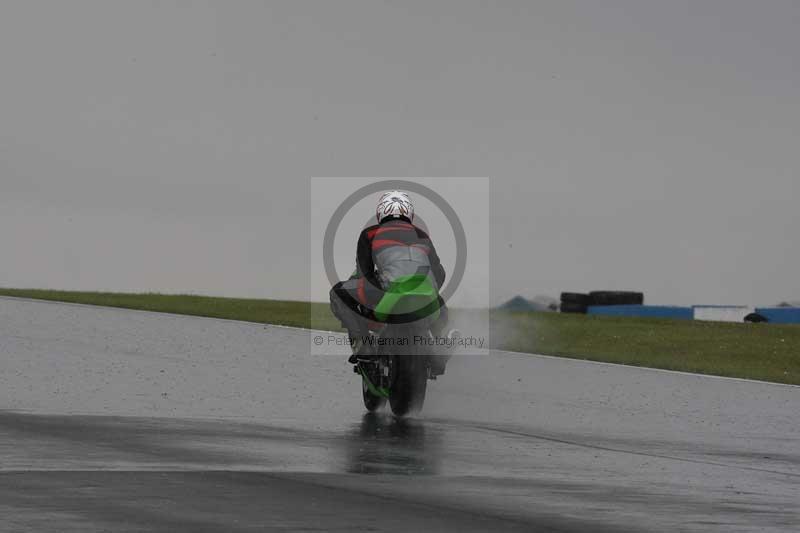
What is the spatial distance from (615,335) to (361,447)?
1725cm

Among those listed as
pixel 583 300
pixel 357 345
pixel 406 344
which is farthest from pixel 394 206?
pixel 583 300

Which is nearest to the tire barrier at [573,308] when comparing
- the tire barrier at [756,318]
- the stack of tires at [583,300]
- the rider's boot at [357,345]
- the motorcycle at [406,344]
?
the stack of tires at [583,300]

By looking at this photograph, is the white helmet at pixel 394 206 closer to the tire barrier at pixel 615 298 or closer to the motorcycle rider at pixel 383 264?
the motorcycle rider at pixel 383 264

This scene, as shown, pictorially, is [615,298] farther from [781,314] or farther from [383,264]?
[383,264]

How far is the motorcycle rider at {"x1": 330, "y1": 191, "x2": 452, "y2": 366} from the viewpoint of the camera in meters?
13.8

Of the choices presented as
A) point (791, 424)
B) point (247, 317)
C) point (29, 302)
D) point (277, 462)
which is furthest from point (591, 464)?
point (29, 302)

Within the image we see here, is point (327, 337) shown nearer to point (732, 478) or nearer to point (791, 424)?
point (791, 424)

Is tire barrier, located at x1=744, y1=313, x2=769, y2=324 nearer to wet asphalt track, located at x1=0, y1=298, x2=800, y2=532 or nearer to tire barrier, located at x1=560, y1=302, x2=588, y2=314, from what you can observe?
tire barrier, located at x1=560, y1=302, x2=588, y2=314

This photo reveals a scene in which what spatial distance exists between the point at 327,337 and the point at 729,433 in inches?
436

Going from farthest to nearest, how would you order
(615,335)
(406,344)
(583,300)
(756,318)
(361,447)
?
(583,300), (756,318), (615,335), (406,344), (361,447)

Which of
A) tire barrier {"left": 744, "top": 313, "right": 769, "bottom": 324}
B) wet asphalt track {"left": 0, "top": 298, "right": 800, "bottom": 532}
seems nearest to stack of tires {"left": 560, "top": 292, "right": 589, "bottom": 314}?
tire barrier {"left": 744, "top": 313, "right": 769, "bottom": 324}

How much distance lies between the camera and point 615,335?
2775cm

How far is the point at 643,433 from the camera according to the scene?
13.3 meters

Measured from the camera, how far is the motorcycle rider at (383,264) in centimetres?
1377
